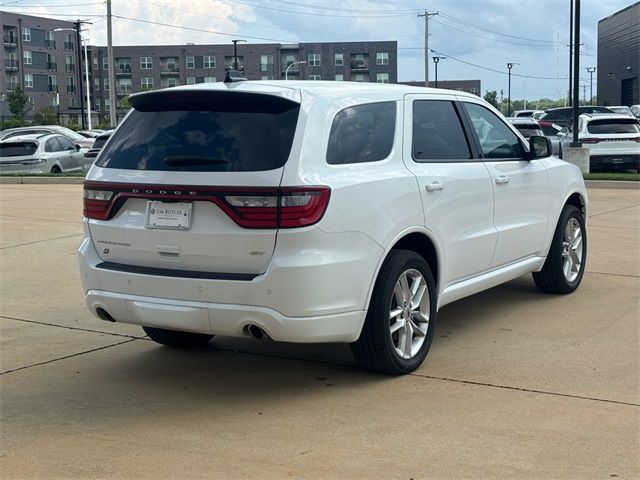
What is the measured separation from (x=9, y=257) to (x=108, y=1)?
36.8 m

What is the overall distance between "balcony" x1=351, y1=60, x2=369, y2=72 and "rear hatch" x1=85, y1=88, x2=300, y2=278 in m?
97.8

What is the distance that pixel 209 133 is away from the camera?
5.26 metres

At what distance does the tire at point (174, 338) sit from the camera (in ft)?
20.9

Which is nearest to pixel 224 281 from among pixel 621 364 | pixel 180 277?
pixel 180 277

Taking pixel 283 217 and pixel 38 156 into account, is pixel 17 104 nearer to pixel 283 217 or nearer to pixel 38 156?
pixel 38 156

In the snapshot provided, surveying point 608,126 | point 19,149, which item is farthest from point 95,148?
point 608,126

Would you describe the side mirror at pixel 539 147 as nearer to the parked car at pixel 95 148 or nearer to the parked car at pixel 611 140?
→ the parked car at pixel 611 140

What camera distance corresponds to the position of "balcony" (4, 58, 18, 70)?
84.9m

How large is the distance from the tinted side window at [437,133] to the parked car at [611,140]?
15.9 m

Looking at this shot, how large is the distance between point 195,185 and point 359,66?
98.9m

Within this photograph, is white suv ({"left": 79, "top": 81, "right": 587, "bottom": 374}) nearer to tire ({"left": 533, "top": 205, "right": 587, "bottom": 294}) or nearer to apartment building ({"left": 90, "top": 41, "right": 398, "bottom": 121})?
tire ({"left": 533, "top": 205, "right": 587, "bottom": 294})

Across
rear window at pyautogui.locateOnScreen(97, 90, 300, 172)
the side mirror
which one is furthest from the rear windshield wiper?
the side mirror

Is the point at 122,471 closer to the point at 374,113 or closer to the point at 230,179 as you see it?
the point at 230,179

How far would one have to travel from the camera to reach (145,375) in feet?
19.3
